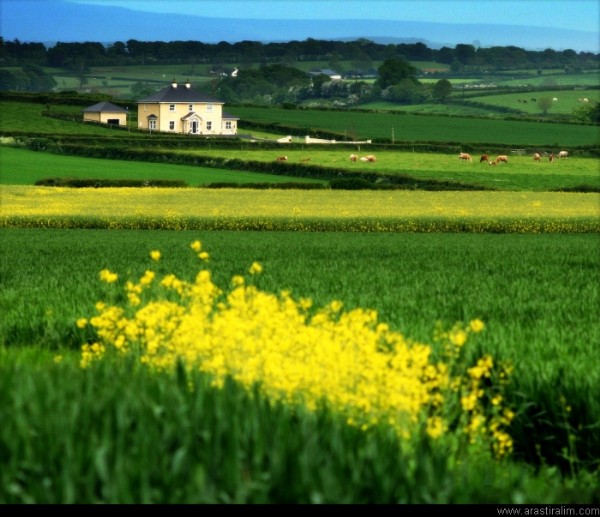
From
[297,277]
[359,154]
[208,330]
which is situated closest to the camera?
[208,330]

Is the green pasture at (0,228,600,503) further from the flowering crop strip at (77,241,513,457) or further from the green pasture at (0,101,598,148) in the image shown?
the green pasture at (0,101,598,148)

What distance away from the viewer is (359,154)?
100 meters

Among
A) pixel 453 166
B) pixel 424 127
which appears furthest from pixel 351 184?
pixel 424 127

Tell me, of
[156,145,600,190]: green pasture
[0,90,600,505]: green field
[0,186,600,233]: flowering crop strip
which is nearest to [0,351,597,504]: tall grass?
[0,90,600,505]: green field

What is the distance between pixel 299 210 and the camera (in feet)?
173

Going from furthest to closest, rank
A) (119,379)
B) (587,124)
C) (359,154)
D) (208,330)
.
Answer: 1. (587,124)
2. (359,154)
3. (208,330)
4. (119,379)

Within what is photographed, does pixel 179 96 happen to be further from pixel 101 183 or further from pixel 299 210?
pixel 299 210

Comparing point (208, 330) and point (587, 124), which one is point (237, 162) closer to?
point (587, 124)

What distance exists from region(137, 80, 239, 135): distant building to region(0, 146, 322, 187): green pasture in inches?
1952

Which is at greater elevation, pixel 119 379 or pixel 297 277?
pixel 119 379

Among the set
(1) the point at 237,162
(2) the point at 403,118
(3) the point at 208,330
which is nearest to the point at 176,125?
(2) the point at 403,118

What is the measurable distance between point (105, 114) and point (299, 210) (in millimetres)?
84580

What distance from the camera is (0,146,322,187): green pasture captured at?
3024 inches
